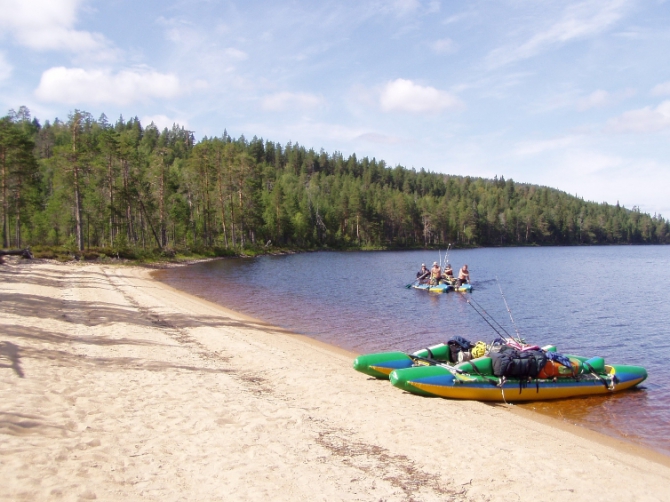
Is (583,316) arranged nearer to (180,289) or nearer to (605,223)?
(180,289)

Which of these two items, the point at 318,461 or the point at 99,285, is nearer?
the point at 318,461

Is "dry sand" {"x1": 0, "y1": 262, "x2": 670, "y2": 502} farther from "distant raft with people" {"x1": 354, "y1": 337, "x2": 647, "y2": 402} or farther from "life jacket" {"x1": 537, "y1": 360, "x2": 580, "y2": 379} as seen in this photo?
"life jacket" {"x1": 537, "y1": 360, "x2": 580, "y2": 379}

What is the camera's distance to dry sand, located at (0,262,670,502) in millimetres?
5891

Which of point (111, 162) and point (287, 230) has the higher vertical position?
point (111, 162)

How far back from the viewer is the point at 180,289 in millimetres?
31875

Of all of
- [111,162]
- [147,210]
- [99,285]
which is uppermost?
[111,162]

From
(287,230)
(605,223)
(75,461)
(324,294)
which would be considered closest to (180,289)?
(324,294)

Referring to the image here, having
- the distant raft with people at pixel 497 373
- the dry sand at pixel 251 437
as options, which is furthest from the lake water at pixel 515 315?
the dry sand at pixel 251 437

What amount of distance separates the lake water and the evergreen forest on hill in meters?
14.3

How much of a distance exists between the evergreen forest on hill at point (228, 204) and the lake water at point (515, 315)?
1430 cm

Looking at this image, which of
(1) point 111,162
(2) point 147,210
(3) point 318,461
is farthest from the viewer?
(2) point 147,210

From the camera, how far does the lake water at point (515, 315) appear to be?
11.9 metres

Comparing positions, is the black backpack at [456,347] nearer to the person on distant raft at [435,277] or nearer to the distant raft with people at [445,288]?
the distant raft with people at [445,288]

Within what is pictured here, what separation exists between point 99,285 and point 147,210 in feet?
105
